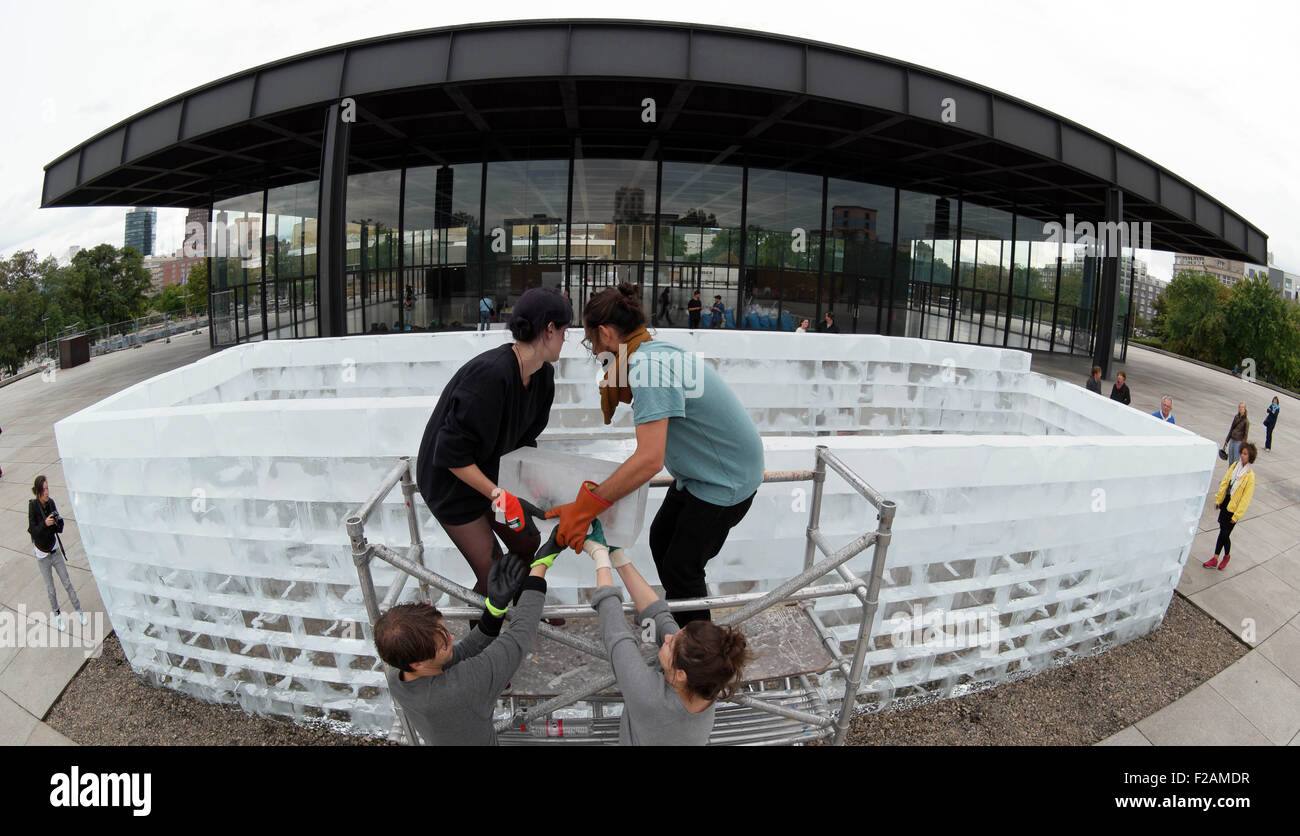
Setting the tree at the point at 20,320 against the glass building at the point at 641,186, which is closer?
the glass building at the point at 641,186

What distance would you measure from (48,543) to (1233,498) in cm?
1118

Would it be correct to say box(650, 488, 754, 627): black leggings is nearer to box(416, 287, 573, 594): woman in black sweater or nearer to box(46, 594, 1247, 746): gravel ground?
box(416, 287, 573, 594): woman in black sweater

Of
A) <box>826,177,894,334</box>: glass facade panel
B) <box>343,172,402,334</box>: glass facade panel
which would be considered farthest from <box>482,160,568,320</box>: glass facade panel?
<box>826,177,894,334</box>: glass facade panel

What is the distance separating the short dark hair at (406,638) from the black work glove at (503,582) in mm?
275

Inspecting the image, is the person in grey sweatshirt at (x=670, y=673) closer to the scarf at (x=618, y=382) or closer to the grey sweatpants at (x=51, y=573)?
the scarf at (x=618, y=382)

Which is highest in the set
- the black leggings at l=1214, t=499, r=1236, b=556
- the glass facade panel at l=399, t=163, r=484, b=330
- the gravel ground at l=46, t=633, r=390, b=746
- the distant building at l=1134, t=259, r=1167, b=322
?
the distant building at l=1134, t=259, r=1167, b=322

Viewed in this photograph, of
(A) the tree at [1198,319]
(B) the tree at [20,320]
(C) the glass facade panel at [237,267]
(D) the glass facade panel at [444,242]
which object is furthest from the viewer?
(B) the tree at [20,320]

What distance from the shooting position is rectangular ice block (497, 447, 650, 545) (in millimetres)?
2559

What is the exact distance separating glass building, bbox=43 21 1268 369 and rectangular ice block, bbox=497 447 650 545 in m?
11.8

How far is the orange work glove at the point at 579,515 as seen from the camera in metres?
2.41

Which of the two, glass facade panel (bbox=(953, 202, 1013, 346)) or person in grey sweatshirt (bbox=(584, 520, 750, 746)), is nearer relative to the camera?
person in grey sweatshirt (bbox=(584, 520, 750, 746))

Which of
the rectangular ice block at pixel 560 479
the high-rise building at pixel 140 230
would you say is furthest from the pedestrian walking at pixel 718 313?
the high-rise building at pixel 140 230

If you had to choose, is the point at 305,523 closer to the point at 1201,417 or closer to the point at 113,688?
the point at 113,688
